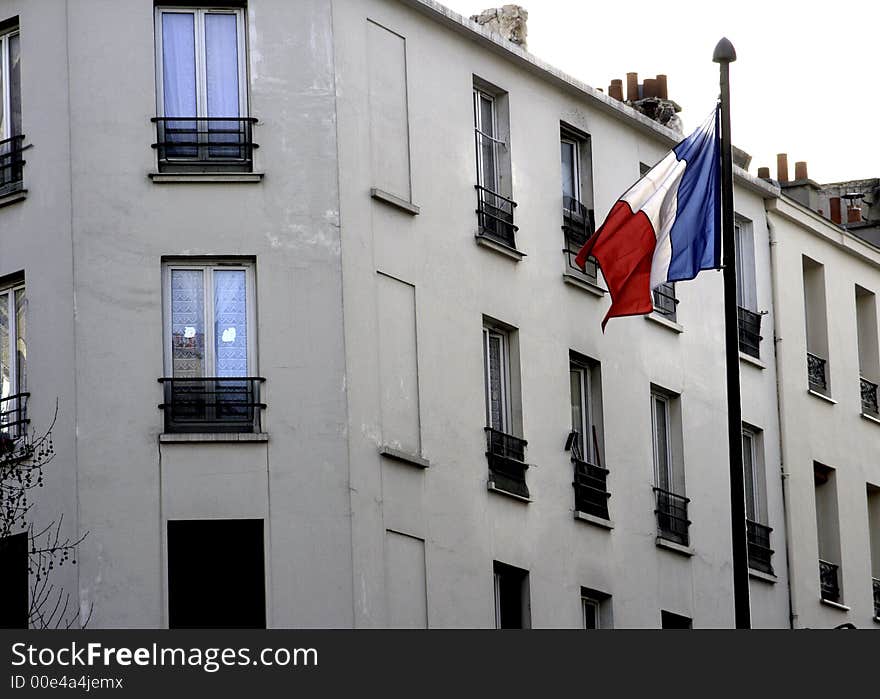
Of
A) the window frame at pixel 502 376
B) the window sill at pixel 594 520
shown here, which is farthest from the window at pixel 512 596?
the window frame at pixel 502 376

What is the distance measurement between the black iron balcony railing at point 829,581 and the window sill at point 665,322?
4.93 meters

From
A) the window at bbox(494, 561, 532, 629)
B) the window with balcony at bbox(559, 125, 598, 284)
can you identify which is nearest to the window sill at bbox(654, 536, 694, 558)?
the window at bbox(494, 561, 532, 629)

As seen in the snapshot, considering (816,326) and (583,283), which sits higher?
(816,326)

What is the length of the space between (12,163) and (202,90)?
2461mm

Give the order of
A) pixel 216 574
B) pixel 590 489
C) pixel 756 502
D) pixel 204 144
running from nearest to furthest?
pixel 216 574, pixel 204 144, pixel 590 489, pixel 756 502

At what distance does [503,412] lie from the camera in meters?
34.3

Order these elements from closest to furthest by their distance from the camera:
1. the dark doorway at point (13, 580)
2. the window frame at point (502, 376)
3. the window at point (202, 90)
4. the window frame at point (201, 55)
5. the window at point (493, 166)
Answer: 1. the dark doorway at point (13, 580)
2. the window at point (202, 90)
3. the window frame at point (201, 55)
4. the window frame at point (502, 376)
5. the window at point (493, 166)

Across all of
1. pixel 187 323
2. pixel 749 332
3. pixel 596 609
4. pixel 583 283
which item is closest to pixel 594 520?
pixel 596 609

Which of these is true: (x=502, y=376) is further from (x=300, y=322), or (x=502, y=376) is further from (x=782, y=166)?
(x=782, y=166)

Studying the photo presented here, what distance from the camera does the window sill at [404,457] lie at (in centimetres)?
3167

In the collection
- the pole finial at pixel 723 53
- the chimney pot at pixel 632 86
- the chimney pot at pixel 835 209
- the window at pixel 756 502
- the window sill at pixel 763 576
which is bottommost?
the window sill at pixel 763 576

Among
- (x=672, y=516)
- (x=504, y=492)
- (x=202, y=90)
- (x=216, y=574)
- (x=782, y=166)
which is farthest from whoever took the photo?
(x=782, y=166)

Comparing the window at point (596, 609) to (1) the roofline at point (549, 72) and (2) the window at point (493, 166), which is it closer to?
(2) the window at point (493, 166)

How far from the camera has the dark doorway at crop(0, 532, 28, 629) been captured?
31.1 meters
